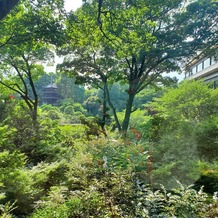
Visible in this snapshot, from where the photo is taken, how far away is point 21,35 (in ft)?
17.3

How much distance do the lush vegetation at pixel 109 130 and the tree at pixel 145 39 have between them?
4 cm

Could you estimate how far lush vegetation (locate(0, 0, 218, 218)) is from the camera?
89.7 inches

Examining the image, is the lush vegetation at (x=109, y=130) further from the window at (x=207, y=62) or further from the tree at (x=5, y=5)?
the window at (x=207, y=62)

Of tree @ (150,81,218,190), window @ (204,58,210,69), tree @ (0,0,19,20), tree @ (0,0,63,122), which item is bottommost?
tree @ (150,81,218,190)

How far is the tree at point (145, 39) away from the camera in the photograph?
503cm

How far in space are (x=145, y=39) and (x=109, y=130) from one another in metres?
2.97

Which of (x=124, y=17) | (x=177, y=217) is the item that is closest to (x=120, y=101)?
(x=124, y=17)

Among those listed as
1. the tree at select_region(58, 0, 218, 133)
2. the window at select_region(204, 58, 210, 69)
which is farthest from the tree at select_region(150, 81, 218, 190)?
the window at select_region(204, 58, 210, 69)

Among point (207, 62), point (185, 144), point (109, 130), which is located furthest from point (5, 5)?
point (207, 62)

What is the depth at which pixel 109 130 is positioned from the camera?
6867mm

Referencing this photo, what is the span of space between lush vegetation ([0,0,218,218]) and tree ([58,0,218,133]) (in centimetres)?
4

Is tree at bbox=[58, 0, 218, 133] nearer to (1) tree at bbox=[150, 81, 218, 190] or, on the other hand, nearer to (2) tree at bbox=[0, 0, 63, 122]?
(2) tree at bbox=[0, 0, 63, 122]

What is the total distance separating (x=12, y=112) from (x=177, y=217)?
5.88m

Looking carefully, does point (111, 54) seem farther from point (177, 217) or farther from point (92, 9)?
point (177, 217)
